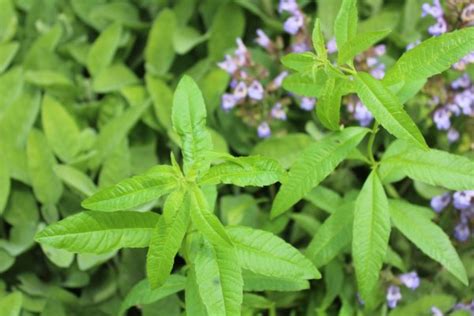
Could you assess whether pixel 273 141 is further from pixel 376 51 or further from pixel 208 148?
pixel 208 148

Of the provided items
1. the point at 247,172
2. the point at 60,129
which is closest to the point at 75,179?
the point at 60,129

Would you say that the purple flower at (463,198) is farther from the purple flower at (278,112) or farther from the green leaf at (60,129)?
the green leaf at (60,129)

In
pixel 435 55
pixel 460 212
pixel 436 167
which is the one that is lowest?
pixel 460 212

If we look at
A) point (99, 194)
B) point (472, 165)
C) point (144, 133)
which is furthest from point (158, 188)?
point (144, 133)

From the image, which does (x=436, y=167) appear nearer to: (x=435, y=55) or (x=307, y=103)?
(x=435, y=55)

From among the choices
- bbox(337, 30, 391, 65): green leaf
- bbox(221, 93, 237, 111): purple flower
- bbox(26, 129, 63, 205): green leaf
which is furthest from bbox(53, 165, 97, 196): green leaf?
bbox(337, 30, 391, 65): green leaf

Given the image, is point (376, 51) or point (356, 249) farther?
point (376, 51)
